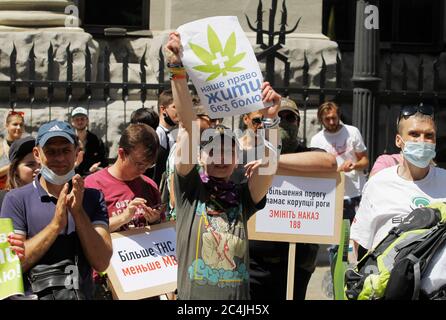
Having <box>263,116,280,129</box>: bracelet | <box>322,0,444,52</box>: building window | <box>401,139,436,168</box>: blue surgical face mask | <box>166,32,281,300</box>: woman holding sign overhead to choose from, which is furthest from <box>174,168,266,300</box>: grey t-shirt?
<box>322,0,444,52</box>: building window

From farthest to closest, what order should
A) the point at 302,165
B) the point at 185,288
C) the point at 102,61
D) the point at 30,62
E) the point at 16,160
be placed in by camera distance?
the point at 102,61 → the point at 30,62 → the point at 302,165 → the point at 16,160 → the point at 185,288

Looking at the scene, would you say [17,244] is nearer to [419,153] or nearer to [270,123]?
[270,123]

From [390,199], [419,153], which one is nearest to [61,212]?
[390,199]

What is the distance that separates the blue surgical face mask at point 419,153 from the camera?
634 centimetres

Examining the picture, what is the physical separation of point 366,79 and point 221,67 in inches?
193

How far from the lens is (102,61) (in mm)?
11648

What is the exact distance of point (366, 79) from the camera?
10586mm

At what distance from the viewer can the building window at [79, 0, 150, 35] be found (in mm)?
14125

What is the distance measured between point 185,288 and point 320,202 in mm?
1820

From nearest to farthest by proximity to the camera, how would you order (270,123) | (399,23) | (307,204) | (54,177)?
(54,177)
(270,123)
(307,204)
(399,23)

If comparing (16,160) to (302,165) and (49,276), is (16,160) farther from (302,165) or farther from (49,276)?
(302,165)

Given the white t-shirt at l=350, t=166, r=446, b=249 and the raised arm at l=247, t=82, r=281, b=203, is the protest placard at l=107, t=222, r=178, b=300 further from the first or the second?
the raised arm at l=247, t=82, r=281, b=203

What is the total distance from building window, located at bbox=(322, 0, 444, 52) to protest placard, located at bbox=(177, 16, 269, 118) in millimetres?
9114

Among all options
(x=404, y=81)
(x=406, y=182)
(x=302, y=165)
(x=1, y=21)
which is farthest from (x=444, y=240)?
(x=1, y=21)
